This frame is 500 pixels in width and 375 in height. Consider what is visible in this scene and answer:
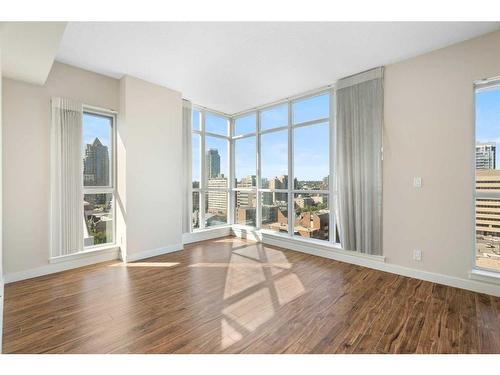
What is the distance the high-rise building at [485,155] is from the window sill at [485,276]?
4.08ft

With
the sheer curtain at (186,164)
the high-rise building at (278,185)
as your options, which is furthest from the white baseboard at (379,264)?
the sheer curtain at (186,164)

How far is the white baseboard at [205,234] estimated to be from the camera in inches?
191

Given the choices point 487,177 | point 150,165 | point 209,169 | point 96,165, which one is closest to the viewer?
point 487,177

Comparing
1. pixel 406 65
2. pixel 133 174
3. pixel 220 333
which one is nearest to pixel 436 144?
pixel 406 65

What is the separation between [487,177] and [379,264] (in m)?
1.70

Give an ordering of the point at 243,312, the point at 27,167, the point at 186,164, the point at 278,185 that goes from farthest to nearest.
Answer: the point at 278,185, the point at 186,164, the point at 27,167, the point at 243,312

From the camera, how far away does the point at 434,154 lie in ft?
9.73

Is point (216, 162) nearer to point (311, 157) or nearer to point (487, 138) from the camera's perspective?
point (311, 157)

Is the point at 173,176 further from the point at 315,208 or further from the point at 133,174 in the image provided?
the point at 315,208

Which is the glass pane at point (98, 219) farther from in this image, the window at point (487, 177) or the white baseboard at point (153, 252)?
the window at point (487, 177)

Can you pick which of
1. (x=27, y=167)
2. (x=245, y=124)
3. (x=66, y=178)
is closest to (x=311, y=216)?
(x=245, y=124)

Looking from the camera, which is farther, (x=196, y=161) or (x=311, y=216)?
(x=196, y=161)

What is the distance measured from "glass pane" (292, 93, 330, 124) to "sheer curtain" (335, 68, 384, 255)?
0.40 m
